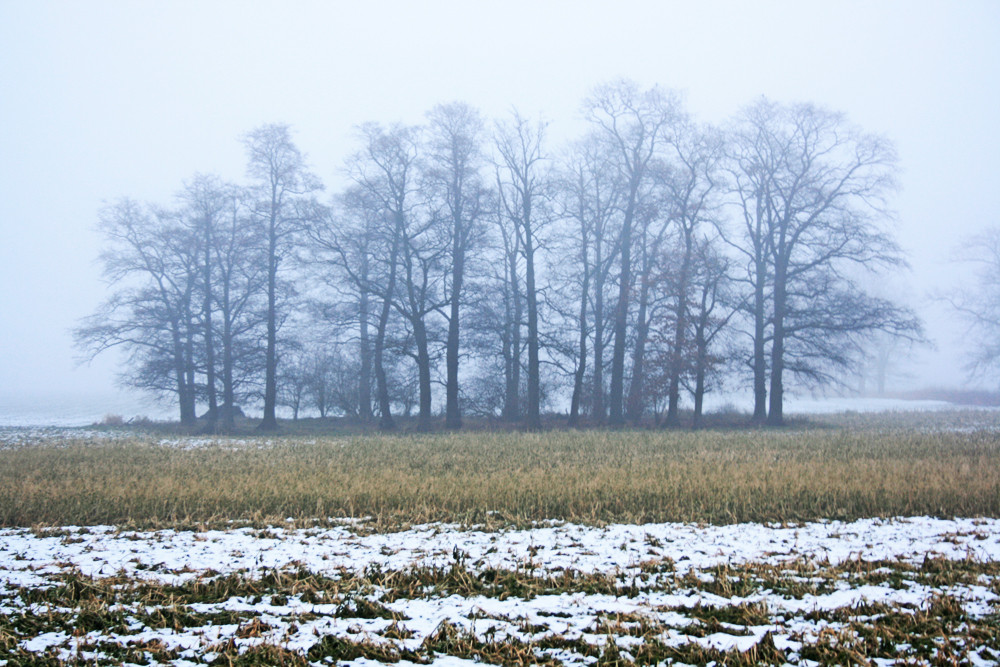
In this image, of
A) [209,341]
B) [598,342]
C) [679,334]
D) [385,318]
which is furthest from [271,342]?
[679,334]

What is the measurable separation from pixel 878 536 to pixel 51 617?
26.5ft

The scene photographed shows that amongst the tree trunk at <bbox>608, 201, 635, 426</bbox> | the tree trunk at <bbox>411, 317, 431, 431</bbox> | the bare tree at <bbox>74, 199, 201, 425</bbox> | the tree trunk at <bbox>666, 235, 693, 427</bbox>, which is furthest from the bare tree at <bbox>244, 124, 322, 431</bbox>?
the tree trunk at <bbox>666, 235, 693, 427</bbox>

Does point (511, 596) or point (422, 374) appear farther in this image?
point (422, 374)

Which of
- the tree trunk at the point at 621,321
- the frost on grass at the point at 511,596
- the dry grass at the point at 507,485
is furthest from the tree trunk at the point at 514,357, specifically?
the frost on grass at the point at 511,596

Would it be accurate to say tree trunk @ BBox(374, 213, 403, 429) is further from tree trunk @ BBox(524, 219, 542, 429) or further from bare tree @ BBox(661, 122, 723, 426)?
bare tree @ BBox(661, 122, 723, 426)

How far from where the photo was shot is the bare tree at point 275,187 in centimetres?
2608

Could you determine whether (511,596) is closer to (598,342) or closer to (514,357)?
(598,342)

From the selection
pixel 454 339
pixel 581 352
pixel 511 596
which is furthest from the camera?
pixel 581 352

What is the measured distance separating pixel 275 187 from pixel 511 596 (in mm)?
24955

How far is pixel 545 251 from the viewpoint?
28.4 m

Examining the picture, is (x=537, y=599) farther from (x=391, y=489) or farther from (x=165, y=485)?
(x=165, y=485)

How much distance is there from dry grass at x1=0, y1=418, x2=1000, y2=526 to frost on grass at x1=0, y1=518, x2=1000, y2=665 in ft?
3.25

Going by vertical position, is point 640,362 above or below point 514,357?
below

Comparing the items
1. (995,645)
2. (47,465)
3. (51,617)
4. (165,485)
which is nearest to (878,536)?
(995,645)
